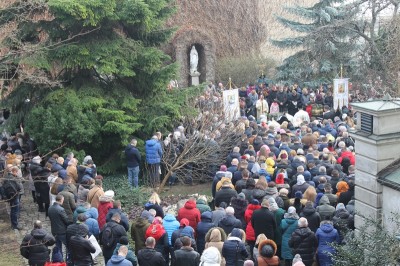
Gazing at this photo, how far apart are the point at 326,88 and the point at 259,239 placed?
19.8 m

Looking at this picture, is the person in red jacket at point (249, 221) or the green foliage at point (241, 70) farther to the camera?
the green foliage at point (241, 70)

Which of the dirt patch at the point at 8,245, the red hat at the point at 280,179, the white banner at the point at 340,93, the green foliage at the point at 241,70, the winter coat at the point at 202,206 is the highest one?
the green foliage at the point at 241,70

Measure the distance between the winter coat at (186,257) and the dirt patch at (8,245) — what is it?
15.6ft

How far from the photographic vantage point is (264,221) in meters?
15.4

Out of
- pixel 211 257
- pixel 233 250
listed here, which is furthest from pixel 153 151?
pixel 211 257

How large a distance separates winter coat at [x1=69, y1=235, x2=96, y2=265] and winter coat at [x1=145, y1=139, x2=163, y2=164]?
6813mm

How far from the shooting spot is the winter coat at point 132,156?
69.9ft

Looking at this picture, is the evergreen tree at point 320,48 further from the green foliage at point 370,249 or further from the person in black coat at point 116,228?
the green foliage at point 370,249

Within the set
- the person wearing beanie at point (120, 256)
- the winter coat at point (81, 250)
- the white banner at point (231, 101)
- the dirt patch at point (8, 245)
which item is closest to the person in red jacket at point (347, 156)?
the white banner at point (231, 101)

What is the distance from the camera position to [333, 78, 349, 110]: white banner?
29.1m

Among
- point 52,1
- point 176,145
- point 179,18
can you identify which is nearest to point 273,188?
point 176,145

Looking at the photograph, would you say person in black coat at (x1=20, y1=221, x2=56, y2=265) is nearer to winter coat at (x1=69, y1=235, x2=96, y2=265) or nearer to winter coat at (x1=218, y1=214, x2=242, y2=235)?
winter coat at (x1=69, y1=235, x2=96, y2=265)

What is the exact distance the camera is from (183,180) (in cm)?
2264

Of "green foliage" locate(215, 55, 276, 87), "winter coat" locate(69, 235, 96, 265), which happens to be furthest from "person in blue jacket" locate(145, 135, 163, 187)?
"green foliage" locate(215, 55, 276, 87)
